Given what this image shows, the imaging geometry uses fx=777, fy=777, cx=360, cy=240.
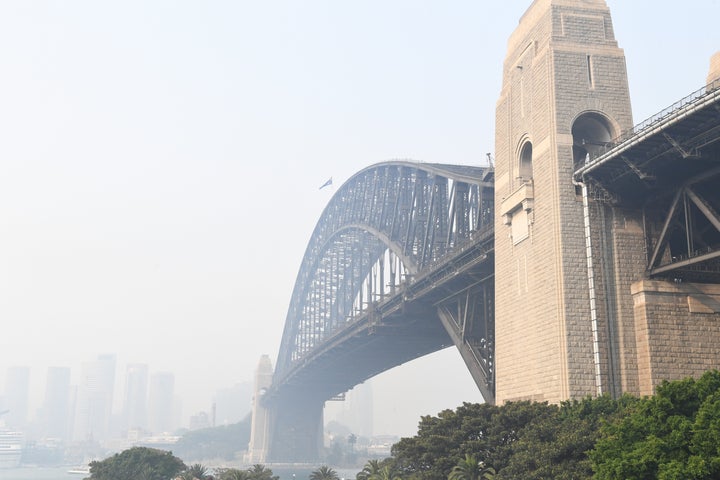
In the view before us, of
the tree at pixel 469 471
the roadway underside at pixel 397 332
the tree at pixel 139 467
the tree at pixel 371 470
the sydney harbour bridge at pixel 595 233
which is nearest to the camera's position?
the sydney harbour bridge at pixel 595 233

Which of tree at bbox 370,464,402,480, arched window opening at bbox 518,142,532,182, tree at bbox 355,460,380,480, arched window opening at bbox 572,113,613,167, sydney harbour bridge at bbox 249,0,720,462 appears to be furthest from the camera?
tree at bbox 355,460,380,480

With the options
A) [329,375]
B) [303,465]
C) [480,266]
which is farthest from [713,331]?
[303,465]

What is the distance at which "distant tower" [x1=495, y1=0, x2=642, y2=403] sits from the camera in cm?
3616

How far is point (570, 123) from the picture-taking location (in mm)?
39438

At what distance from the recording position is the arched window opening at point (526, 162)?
43194mm

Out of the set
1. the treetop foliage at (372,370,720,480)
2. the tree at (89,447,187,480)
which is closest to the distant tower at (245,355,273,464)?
the tree at (89,447,187,480)

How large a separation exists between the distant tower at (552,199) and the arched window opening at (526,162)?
0.18ft

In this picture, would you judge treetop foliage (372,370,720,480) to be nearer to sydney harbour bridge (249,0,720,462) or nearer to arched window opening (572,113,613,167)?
sydney harbour bridge (249,0,720,462)

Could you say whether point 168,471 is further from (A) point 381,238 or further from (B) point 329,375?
(B) point 329,375

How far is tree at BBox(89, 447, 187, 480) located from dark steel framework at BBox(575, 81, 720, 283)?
53.5m

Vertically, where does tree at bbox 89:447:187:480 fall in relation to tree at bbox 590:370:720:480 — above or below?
below

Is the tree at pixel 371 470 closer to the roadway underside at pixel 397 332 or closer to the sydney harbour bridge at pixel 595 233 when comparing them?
the sydney harbour bridge at pixel 595 233

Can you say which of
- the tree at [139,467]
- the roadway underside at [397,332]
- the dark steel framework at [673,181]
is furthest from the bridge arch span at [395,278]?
the tree at [139,467]

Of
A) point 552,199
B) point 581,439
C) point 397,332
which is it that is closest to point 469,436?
point 581,439
